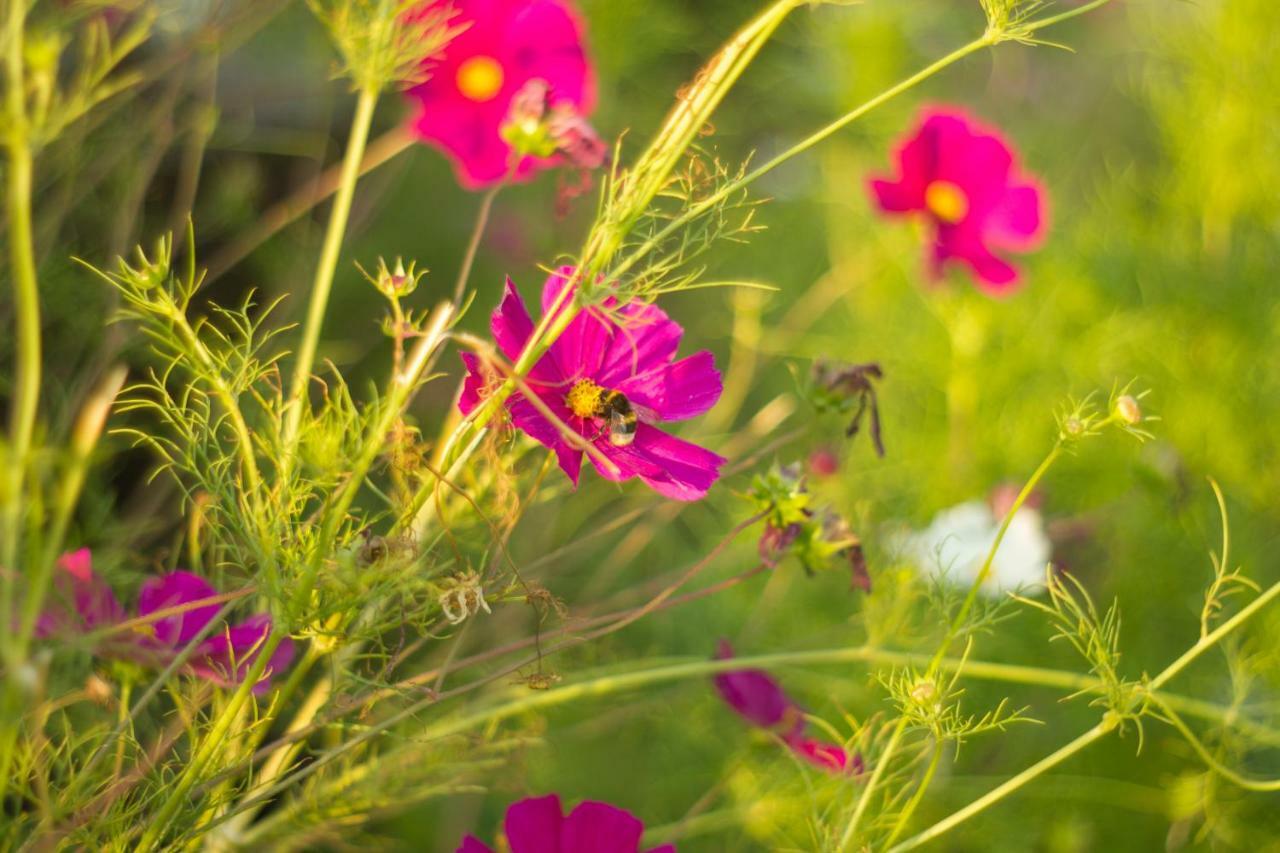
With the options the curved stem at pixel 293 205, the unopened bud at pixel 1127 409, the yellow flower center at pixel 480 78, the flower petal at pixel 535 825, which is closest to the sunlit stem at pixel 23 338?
the flower petal at pixel 535 825

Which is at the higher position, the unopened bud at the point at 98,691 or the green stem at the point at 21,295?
the green stem at the point at 21,295

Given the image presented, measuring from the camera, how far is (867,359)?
123cm

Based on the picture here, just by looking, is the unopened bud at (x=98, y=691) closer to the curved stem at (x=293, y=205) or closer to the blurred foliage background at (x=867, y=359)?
the blurred foliage background at (x=867, y=359)

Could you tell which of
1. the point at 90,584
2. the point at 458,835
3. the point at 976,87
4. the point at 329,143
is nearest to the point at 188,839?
the point at 90,584

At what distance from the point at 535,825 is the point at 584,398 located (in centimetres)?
18

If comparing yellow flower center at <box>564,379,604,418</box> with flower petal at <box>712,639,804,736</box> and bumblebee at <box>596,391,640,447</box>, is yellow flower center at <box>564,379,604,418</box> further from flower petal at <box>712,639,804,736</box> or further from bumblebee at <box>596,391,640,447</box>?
flower petal at <box>712,639,804,736</box>

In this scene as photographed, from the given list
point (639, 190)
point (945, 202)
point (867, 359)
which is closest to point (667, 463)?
point (639, 190)

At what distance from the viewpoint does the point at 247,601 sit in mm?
561

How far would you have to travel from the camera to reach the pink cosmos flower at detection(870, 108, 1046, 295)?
1.03 metres

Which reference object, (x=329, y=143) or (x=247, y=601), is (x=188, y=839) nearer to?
(x=247, y=601)

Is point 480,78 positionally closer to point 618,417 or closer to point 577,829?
point 618,417

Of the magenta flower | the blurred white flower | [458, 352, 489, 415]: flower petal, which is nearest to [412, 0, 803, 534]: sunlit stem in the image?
[458, 352, 489, 415]: flower petal

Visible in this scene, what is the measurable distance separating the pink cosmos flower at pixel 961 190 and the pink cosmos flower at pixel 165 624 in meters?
0.70

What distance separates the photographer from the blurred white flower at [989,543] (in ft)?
2.98
